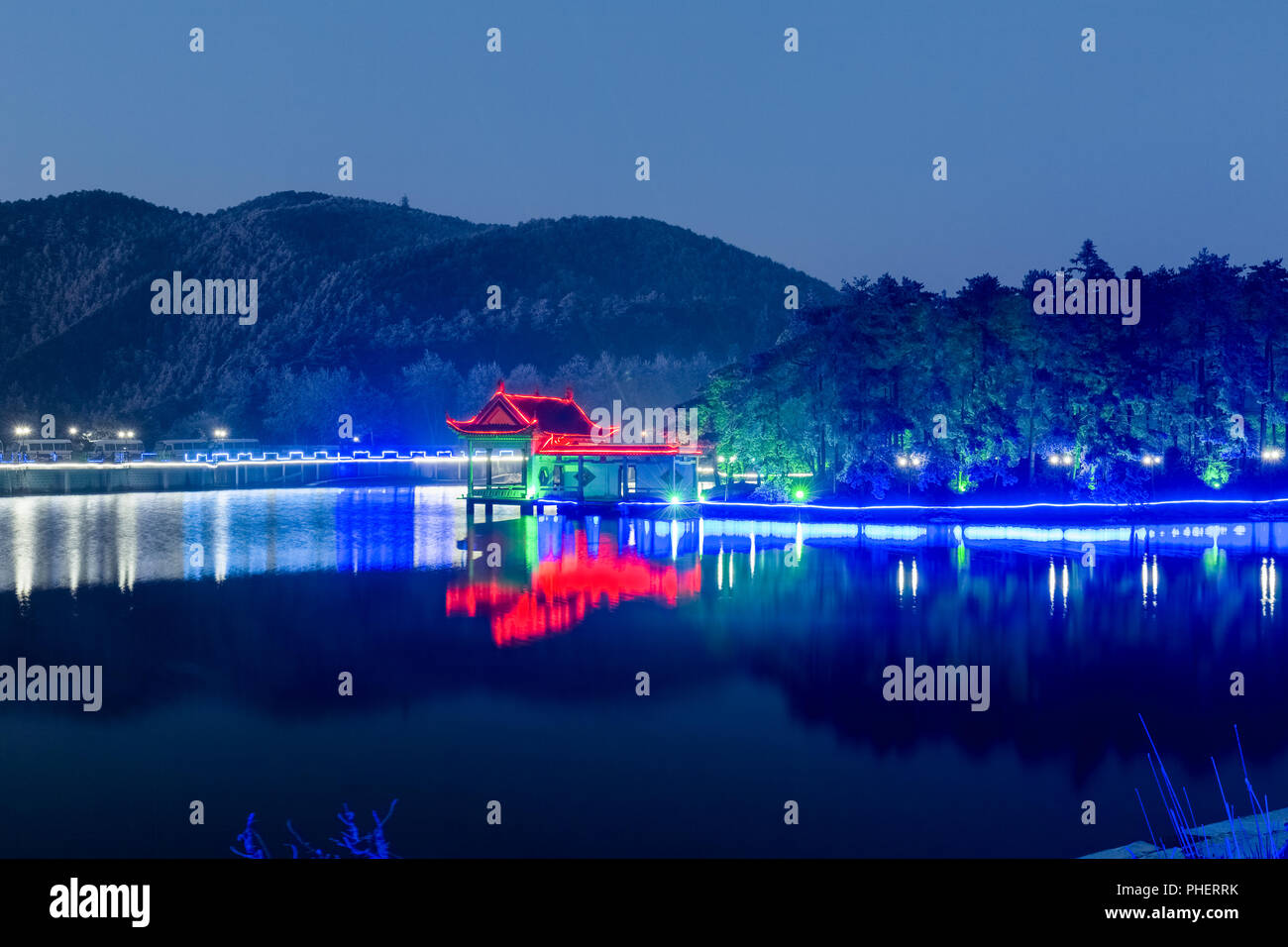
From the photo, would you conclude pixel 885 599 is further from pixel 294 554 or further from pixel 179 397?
pixel 179 397

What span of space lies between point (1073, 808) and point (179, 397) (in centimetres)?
12872

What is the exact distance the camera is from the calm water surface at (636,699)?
11.6 metres

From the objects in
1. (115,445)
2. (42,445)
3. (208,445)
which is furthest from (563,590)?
(42,445)

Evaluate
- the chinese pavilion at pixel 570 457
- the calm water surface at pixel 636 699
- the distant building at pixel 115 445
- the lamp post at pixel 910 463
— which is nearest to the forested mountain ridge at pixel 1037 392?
the lamp post at pixel 910 463

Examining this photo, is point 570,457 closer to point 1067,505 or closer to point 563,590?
point 1067,505

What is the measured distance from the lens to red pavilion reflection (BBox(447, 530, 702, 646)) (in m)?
22.0

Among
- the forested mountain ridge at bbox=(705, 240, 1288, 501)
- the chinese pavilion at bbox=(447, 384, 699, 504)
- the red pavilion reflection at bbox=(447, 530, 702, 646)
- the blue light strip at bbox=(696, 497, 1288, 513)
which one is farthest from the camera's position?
the chinese pavilion at bbox=(447, 384, 699, 504)

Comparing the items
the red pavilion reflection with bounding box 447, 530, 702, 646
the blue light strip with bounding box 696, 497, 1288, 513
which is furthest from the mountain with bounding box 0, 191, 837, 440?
the red pavilion reflection with bounding box 447, 530, 702, 646

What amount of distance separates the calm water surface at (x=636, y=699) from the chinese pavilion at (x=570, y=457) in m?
13.5

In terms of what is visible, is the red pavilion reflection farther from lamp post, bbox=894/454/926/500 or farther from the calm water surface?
lamp post, bbox=894/454/926/500

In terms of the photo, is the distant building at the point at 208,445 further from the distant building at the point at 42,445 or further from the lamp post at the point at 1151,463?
the lamp post at the point at 1151,463

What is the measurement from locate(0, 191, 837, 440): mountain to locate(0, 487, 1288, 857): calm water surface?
242ft
